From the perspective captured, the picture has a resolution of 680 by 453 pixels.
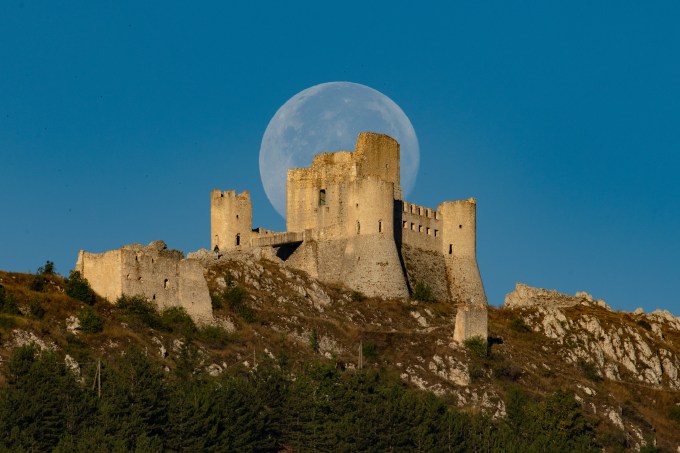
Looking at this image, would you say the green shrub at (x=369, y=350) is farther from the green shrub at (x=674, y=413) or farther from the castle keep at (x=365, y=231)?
the green shrub at (x=674, y=413)

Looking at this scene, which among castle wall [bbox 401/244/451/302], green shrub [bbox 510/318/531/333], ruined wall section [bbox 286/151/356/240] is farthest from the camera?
castle wall [bbox 401/244/451/302]

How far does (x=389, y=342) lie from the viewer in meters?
101

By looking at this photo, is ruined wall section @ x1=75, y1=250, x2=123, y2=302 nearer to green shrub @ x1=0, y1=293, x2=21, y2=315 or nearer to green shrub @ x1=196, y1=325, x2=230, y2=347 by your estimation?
green shrub @ x1=196, y1=325, x2=230, y2=347

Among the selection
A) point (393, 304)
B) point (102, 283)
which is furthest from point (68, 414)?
point (393, 304)

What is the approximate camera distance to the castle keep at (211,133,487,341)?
113500 mm

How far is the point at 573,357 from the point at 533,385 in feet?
30.1

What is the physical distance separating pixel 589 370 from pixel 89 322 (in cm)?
2965

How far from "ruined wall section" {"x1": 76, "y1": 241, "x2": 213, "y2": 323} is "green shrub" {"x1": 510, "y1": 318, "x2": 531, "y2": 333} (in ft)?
69.1

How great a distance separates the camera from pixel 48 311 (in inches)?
3602

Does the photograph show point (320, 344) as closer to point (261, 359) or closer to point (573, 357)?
point (261, 359)

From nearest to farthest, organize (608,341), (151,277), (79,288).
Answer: (79,288) → (151,277) → (608,341)

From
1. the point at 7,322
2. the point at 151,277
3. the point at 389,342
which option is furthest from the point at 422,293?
the point at 7,322

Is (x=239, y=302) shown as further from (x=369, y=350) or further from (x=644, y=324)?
(x=644, y=324)

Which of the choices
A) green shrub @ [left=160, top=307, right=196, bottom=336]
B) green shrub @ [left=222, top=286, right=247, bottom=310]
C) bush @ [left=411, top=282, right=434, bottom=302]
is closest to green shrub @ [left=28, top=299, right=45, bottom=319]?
green shrub @ [left=160, top=307, right=196, bottom=336]
